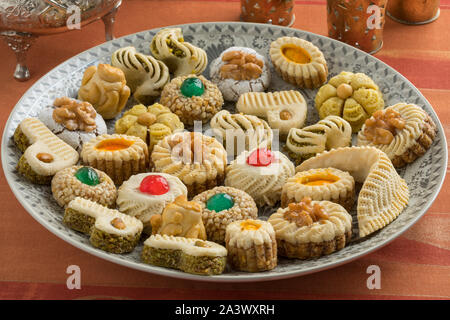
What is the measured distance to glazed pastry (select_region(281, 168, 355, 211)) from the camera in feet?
7.74

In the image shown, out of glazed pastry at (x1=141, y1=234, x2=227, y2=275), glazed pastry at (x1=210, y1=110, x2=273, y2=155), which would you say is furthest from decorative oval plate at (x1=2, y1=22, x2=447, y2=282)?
glazed pastry at (x1=210, y1=110, x2=273, y2=155)

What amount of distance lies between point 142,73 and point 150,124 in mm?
298

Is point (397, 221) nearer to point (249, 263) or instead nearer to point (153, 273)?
point (249, 263)

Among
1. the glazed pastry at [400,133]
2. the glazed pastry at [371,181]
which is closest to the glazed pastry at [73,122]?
the glazed pastry at [371,181]

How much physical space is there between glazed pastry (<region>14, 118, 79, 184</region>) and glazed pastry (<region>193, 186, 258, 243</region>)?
0.50 metres

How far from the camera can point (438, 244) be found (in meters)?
2.45

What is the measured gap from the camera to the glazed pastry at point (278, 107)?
8.97 feet

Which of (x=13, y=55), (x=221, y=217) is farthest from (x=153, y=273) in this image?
(x=13, y=55)

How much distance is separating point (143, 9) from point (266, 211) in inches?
60.6

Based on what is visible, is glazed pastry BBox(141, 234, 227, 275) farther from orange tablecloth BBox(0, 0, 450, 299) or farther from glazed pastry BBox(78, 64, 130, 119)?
glazed pastry BBox(78, 64, 130, 119)

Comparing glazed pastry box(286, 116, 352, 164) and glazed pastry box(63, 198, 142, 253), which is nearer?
glazed pastry box(63, 198, 142, 253)

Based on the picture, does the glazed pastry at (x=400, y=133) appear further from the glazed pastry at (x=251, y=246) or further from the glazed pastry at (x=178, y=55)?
the glazed pastry at (x=178, y=55)

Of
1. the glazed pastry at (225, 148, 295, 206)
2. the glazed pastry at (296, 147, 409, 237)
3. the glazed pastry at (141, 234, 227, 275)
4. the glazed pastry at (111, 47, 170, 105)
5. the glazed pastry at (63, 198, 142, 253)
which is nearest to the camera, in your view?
the glazed pastry at (141, 234, 227, 275)

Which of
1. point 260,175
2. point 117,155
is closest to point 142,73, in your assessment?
point 117,155
